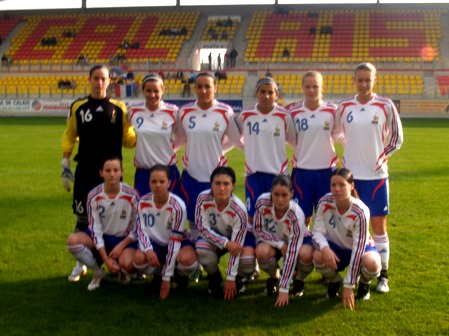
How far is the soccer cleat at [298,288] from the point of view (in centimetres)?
385

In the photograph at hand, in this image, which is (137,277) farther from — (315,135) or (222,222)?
(315,135)

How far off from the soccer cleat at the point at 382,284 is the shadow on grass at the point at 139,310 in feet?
1.26

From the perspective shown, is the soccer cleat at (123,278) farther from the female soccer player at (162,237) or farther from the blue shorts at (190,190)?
the blue shorts at (190,190)

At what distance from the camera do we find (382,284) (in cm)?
390

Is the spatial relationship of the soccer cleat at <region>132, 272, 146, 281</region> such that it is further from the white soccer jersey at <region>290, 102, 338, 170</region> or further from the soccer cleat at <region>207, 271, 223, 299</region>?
the white soccer jersey at <region>290, 102, 338, 170</region>

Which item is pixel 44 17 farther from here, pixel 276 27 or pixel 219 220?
pixel 219 220

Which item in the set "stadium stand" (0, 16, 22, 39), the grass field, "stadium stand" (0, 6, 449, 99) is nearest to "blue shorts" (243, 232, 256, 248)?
the grass field

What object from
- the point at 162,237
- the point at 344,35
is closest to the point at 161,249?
the point at 162,237

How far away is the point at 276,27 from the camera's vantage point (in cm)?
3028

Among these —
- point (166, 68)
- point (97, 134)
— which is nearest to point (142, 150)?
point (97, 134)

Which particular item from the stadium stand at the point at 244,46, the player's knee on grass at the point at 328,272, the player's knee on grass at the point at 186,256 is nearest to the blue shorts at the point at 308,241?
the player's knee on grass at the point at 328,272

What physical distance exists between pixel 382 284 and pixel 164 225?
5.45 feet

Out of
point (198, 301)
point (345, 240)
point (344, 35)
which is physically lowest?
point (198, 301)

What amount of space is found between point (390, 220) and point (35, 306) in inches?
155
